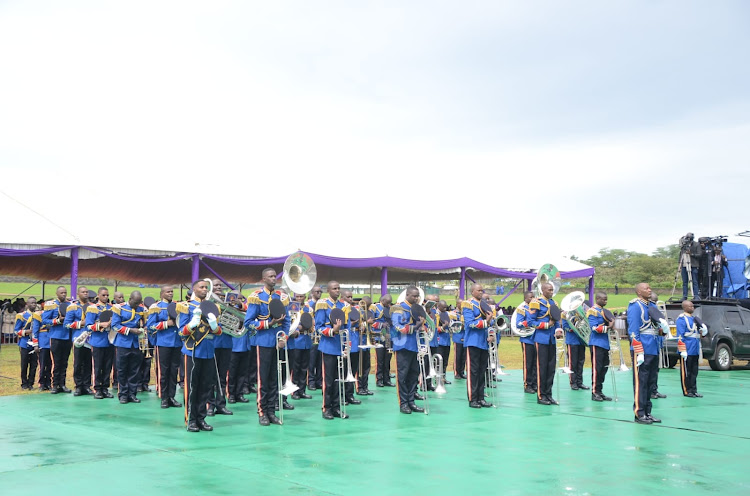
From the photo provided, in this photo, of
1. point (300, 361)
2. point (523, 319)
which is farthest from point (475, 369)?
point (300, 361)

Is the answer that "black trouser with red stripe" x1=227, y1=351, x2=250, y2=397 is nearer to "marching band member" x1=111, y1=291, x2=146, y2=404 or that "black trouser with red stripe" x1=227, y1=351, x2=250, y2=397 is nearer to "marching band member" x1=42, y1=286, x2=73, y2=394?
"marching band member" x1=111, y1=291, x2=146, y2=404

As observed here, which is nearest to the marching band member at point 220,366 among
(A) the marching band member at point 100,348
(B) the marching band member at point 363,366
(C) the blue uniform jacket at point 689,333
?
(A) the marching band member at point 100,348

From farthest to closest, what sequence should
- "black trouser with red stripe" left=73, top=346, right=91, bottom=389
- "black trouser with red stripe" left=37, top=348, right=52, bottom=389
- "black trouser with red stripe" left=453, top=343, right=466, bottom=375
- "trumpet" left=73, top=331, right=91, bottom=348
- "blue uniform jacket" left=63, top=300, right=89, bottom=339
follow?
"black trouser with red stripe" left=453, top=343, right=466, bottom=375, "black trouser with red stripe" left=37, top=348, right=52, bottom=389, "black trouser with red stripe" left=73, top=346, right=91, bottom=389, "blue uniform jacket" left=63, top=300, right=89, bottom=339, "trumpet" left=73, top=331, right=91, bottom=348

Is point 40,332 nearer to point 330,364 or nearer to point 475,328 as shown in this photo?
point 330,364

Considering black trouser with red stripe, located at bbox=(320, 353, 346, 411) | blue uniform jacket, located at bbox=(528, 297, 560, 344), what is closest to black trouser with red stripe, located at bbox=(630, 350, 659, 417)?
blue uniform jacket, located at bbox=(528, 297, 560, 344)

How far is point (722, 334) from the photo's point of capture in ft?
64.1

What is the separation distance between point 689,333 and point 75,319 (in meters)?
12.1

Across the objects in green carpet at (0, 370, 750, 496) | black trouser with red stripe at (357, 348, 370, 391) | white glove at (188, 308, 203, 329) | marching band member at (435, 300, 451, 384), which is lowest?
green carpet at (0, 370, 750, 496)

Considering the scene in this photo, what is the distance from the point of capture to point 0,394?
42.9 ft

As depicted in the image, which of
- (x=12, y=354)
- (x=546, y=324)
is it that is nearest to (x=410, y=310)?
(x=546, y=324)

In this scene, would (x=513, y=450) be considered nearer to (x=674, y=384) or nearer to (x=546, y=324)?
(x=546, y=324)

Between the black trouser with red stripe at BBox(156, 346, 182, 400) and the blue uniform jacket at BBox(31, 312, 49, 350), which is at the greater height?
the blue uniform jacket at BBox(31, 312, 49, 350)

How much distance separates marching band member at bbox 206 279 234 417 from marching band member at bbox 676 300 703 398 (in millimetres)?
8579

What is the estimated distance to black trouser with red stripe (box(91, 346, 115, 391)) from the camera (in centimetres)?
1272
